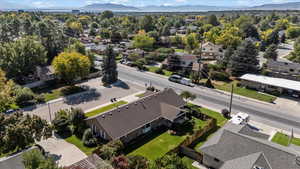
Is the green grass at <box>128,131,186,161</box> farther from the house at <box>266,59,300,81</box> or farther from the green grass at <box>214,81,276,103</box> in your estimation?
the house at <box>266,59,300,81</box>

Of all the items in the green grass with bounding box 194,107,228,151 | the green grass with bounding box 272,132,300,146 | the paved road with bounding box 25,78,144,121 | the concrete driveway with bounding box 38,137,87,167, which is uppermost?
the paved road with bounding box 25,78,144,121

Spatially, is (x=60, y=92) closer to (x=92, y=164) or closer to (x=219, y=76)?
(x=92, y=164)

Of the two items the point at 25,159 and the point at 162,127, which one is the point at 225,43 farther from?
the point at 25,159

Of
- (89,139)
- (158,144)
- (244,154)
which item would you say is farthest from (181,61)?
(244,154)

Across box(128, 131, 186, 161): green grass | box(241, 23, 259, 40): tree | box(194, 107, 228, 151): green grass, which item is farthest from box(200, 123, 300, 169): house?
box(241, 23, 259, 40): tree

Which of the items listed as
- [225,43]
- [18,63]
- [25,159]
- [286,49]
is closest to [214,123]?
[25,159]
